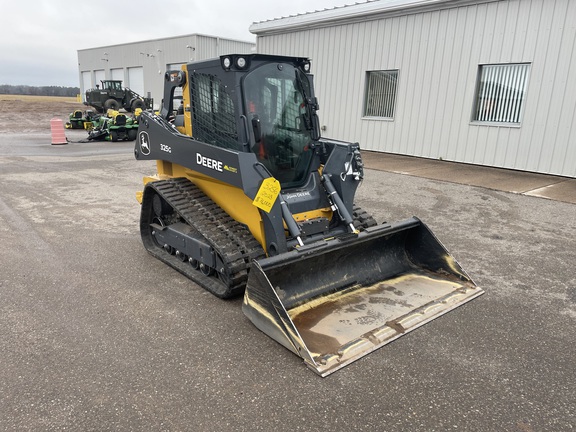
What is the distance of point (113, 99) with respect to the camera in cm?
2975

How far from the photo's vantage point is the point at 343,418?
272 cm

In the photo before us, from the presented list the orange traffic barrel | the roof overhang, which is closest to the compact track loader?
the roof overhang

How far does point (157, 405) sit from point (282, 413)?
2.58 ft

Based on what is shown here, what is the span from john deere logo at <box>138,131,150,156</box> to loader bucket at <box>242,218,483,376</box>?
2.82 metres

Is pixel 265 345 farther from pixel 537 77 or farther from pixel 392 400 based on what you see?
pixel 537 77

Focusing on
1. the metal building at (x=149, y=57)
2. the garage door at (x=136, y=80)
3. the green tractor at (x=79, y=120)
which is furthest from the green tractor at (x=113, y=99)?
the garage door at (x=136, y=80)

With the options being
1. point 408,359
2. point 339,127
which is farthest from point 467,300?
point 339,127

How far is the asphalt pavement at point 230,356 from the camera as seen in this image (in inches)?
108

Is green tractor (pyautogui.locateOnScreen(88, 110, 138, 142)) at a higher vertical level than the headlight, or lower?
lower

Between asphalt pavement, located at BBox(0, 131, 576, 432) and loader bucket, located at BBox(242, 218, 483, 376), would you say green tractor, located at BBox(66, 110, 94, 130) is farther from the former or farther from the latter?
loader bucket, located at BBox(242, 218, 483, 376)

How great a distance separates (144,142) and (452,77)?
9.81m

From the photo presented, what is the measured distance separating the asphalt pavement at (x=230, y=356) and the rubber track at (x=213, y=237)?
0.14 meters

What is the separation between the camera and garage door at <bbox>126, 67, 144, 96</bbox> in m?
36.9

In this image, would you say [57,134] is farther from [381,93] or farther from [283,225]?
[283,225]
